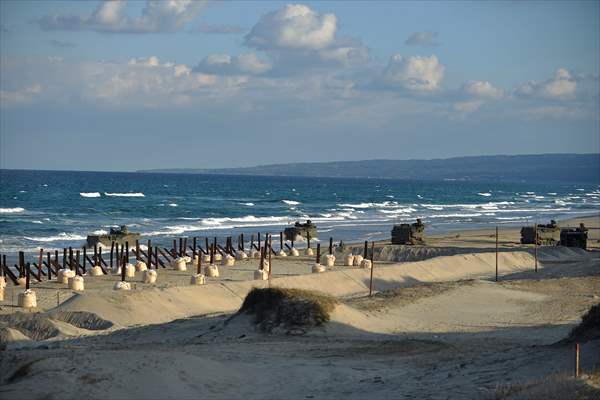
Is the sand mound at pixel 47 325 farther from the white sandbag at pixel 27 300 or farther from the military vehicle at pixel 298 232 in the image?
the military vehicle at pixel 298 232

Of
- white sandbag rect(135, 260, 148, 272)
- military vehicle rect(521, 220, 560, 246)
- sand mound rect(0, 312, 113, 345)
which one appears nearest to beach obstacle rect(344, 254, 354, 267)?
white sandbag rect(135, 260, 148, 272)

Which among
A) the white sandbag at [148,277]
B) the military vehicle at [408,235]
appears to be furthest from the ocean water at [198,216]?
the white sandbag at [148,277]

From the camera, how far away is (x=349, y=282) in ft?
107

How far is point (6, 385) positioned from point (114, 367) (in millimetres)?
1518

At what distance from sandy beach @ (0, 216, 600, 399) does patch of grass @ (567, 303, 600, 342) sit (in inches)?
11.0

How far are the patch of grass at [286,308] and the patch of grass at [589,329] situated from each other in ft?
19.3

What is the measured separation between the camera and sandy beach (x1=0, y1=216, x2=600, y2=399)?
41.9 feet

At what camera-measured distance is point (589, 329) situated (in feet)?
51.7

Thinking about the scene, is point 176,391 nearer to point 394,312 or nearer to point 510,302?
point 394,312

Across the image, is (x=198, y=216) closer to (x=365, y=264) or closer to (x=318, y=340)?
(x=365, y=264)

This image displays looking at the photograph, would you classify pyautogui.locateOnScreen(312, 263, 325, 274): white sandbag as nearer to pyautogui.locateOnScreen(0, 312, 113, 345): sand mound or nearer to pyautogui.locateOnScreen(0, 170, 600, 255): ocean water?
pyautogui.locateOnScreen(0, 312, 113, 345): sand mound

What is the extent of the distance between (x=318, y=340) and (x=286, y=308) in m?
1.63

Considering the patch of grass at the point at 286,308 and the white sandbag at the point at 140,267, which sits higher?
the patch of grass at the point at 286,308

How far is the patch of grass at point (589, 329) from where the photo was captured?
15.5 m
